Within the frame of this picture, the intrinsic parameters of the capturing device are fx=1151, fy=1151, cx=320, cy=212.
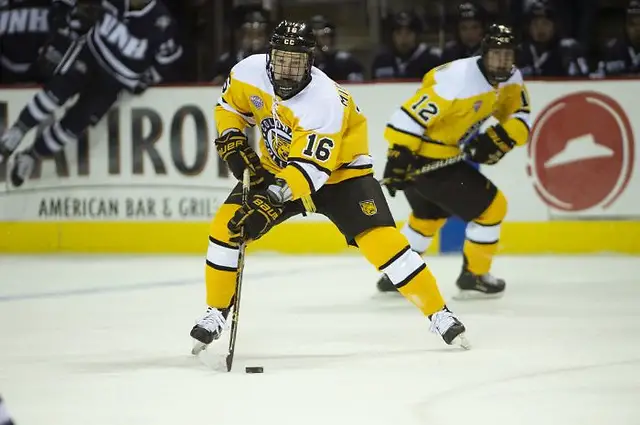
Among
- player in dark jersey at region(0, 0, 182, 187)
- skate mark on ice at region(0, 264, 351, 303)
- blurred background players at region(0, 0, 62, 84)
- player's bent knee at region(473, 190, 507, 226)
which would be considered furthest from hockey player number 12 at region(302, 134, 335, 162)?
blurred background players at region(0, 0, 62, 84)

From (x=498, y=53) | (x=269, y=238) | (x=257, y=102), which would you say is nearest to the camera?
(x=257, y=102)

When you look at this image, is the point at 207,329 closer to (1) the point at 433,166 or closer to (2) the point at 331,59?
(1) the point at 433,166

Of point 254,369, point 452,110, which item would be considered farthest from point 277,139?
Result: point 452,110

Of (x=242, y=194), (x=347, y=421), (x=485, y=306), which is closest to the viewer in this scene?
(x=347, y=421)

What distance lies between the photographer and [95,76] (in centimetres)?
713

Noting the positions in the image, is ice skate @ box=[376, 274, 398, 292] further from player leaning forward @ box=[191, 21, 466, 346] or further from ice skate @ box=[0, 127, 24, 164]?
ice skate @ box=[0, 127, 24, 164]

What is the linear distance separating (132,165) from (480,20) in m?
2.30

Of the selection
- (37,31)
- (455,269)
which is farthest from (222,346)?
(37,31)

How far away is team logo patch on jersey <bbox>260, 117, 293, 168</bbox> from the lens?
3.71 meters

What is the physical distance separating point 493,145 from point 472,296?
0.69 m

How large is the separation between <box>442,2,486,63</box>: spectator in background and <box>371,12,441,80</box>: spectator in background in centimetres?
10

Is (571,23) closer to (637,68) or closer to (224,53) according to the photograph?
(637,68)

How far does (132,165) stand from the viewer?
700cm

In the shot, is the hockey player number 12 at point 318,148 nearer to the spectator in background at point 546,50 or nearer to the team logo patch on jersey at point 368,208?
the team logo patch on jersey at point 368,208
